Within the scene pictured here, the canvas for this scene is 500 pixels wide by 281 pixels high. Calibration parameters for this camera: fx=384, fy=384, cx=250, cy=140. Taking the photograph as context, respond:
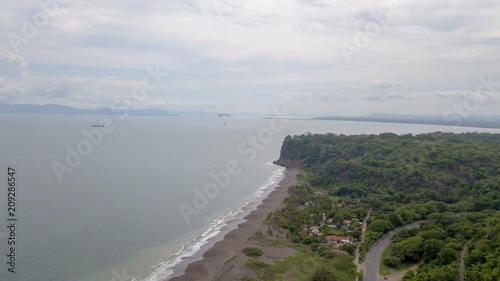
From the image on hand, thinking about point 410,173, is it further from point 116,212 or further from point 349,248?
point 116,212

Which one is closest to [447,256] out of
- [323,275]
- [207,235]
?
[323,275]

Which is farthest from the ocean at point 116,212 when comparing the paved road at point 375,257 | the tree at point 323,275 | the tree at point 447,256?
the tree at point 447,256

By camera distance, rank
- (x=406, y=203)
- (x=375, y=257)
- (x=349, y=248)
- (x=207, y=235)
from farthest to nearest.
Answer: (x=406, y=203) → (x=207, y=235) → (x=349, y=248) → (x=375, y=257)

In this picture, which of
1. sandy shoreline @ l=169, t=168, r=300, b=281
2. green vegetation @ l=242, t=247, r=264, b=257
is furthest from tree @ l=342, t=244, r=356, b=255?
green vegetation @ l=242, t=247, r=264, b=257

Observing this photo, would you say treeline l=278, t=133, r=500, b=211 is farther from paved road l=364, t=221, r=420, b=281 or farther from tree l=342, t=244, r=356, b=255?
tree l=342, t=244, r=356, b=255

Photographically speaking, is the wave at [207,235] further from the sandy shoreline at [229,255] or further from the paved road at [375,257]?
the paved road at [375,257]

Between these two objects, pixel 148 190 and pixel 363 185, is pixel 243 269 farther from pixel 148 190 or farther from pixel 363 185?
pixel 363 185

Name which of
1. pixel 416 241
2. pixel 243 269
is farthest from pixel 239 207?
pixel 416 241
